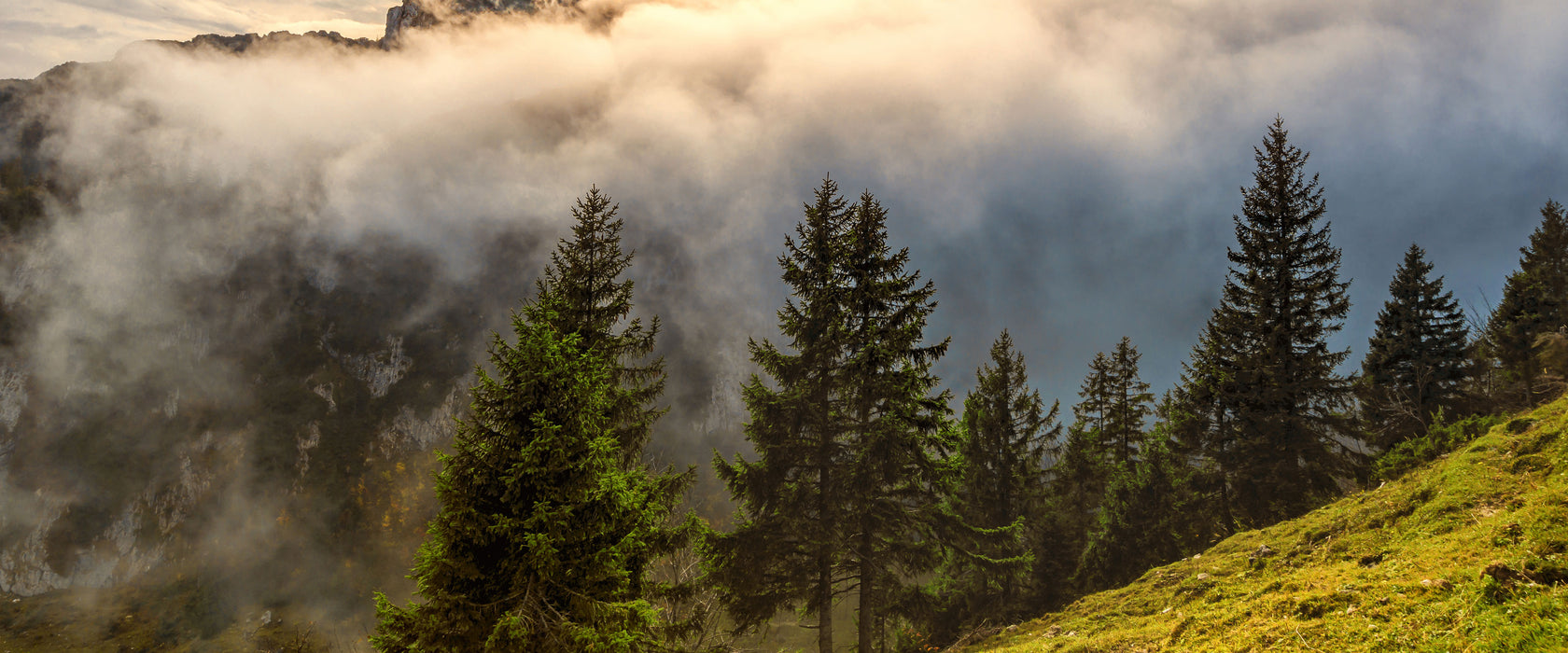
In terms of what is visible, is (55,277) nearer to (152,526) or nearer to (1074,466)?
(152,526)

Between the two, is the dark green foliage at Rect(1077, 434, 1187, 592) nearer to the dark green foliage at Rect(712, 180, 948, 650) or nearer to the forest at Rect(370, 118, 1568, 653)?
the forest at Rect(370, 118, 1568, 653)

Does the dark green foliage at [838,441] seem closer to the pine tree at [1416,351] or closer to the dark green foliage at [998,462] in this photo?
the dark green foliage at [998,462]

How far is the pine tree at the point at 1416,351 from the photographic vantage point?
3303 cm

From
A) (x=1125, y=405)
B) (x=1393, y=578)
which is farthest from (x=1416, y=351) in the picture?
(x=1393, y=578)

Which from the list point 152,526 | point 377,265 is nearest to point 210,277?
point 377,265

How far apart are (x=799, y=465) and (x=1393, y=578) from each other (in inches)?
483

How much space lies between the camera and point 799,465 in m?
17.3

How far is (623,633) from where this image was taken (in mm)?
9555

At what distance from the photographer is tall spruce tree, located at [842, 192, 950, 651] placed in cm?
1653

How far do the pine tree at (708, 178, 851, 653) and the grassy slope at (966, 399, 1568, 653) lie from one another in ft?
17.9

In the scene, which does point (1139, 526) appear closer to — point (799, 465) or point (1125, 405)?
point (1125, 405)

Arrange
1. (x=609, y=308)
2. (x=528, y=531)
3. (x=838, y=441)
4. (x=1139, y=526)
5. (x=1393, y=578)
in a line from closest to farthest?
(x=1393, y=578) → (x=528, y=531) → (x=609, y=308) → (x=838, y=441) → (x=1139, y=526)

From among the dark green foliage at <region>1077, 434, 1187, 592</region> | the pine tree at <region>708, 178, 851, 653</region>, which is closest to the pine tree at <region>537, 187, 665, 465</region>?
the pine tree at <region>708, 178, 851, 653</region>

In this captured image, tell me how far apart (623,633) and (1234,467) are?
27.4m
